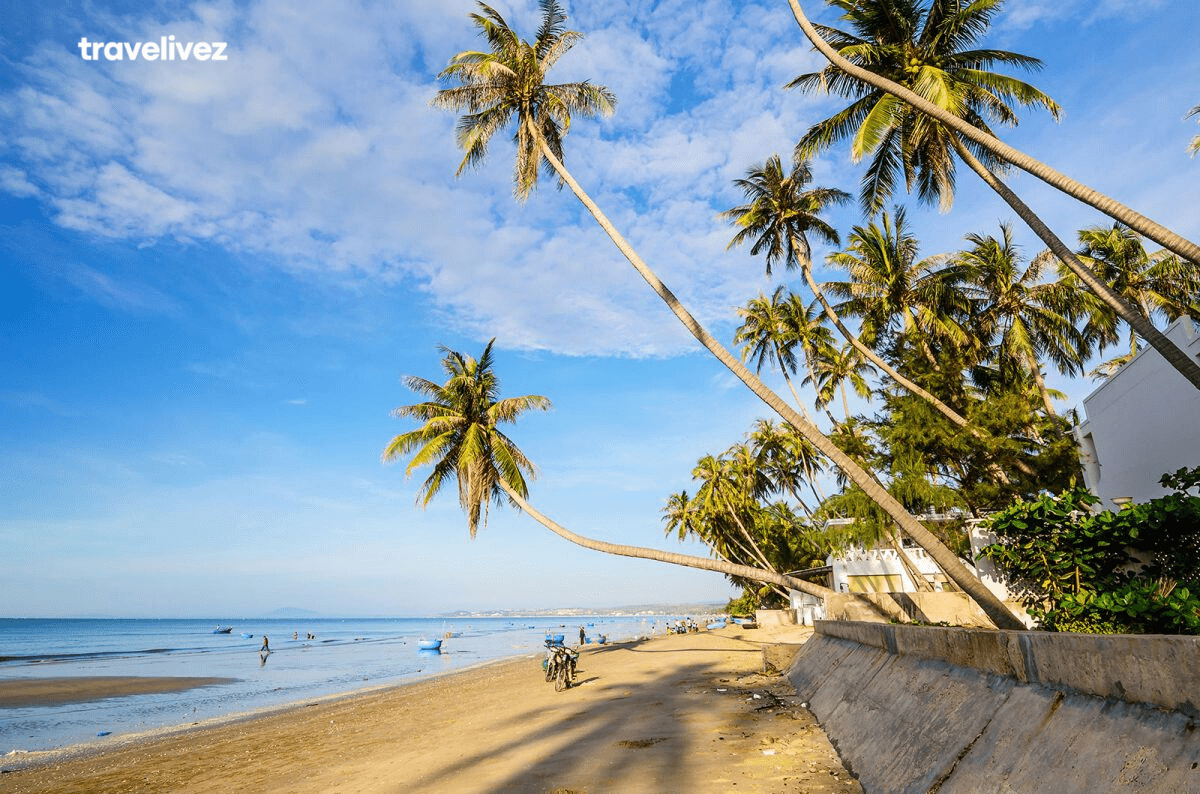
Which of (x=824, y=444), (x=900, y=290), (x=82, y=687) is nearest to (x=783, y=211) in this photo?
(x=900, y=290)

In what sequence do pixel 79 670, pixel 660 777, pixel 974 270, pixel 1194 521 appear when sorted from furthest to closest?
1. pixel 79 670
2. pixel 974 270
3. pixel 660 777
4. pixel 1194 521

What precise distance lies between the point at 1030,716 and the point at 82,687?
4422cm

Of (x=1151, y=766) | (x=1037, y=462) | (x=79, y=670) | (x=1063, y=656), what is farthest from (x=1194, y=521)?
(x=79, y=670)

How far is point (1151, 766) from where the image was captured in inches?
120

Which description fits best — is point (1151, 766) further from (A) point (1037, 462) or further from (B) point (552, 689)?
(A) point (1037, 462)

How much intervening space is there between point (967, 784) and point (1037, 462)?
23.2 meters

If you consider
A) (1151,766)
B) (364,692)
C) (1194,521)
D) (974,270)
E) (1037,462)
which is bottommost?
(364,692)

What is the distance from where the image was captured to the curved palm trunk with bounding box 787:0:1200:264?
32.2 feet

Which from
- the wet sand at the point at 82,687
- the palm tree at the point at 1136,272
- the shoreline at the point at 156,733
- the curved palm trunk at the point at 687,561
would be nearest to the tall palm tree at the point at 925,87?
the curved palm trunk at the point at 687,561

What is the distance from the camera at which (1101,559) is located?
22.6ft

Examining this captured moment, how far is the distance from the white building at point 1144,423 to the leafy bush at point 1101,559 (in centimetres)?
790

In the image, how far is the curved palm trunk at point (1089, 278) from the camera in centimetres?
1149

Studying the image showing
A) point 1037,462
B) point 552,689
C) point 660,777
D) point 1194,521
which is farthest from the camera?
point 1037,462

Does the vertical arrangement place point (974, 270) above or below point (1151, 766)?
above
